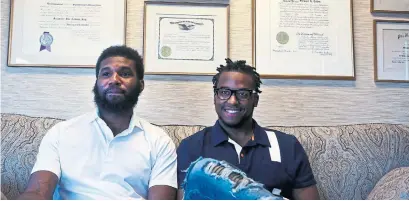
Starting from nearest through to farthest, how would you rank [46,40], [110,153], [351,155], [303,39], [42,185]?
1. [42,185]
2. [110,153]
3. [351,155]
4. [46,40]
5. [303,39]

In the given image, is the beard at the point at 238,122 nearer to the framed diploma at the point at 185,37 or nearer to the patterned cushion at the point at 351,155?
the patterned cushion at the point at 351,155

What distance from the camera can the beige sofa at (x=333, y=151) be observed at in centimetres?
163

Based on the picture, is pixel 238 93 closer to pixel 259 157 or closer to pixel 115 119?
pixel 259 157

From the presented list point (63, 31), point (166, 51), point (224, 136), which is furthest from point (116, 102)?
point (63, 31)

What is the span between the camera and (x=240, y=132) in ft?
5.27

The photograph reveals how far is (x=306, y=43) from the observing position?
209 cm

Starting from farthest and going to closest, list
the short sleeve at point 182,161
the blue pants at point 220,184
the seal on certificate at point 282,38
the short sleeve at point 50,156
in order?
1. the seal on certificate at point 282,38
2. the short sleeve at point 182,161
3. the short sleeve at point 50,156
4. the blue pants at point 220,184

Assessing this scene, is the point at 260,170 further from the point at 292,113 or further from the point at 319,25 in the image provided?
the point at 319,25

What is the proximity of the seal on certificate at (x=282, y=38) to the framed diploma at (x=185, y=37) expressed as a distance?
0.91ft

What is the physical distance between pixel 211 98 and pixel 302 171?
0.66 meters

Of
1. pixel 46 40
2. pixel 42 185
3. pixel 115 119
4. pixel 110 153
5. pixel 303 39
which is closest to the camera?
pixel 42 185

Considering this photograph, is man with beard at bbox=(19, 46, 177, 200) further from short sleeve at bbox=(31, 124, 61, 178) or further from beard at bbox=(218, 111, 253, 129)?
beard at bbox=(218, 111, 253, 129)

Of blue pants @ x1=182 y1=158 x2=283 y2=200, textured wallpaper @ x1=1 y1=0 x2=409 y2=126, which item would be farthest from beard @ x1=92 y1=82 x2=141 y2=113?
blue pants @ x1=182 y1=158 x2=283 y2=200

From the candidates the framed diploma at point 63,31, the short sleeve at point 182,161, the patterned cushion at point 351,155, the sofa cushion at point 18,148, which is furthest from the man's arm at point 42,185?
the patterned cushion at point 351,155
